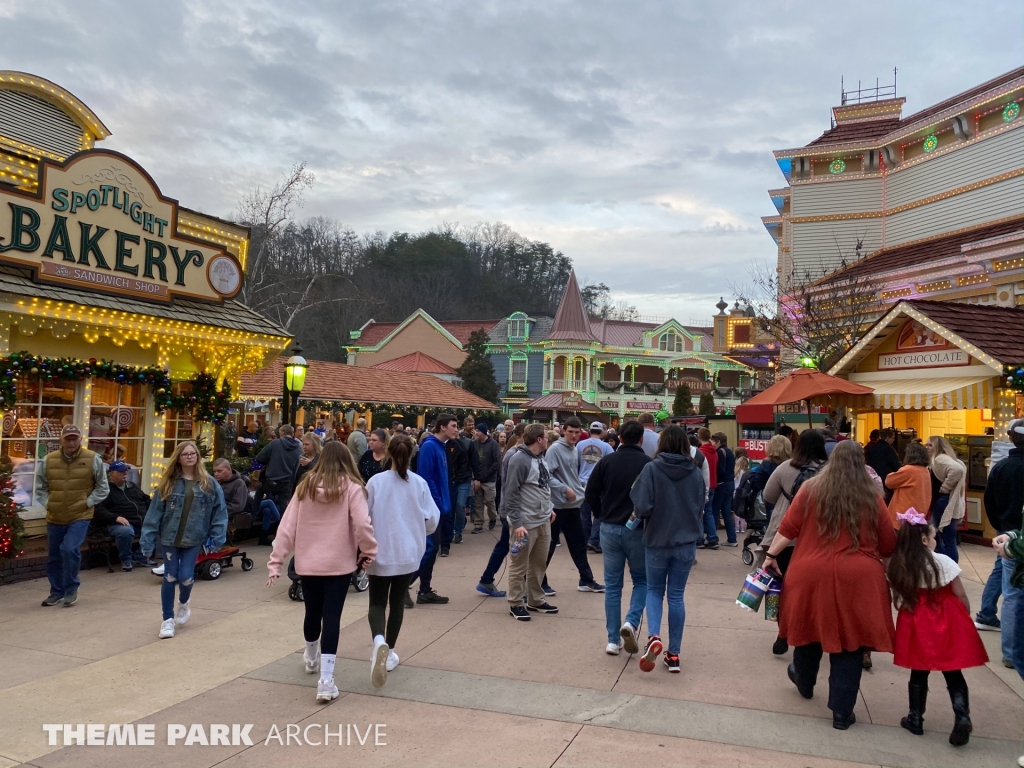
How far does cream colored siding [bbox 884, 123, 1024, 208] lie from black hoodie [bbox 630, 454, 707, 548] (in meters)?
18.1

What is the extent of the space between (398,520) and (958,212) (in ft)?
67.6

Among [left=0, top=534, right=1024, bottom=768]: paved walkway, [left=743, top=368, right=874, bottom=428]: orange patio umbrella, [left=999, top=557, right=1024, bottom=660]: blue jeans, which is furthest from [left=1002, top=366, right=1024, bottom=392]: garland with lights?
[left=999, top=557, right=1024, bottom=660]: blue jeans

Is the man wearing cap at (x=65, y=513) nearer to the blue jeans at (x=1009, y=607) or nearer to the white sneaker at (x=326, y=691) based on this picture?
the white sneaker at (x=326, y=691)

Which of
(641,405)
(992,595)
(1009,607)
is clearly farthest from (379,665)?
(641,405)

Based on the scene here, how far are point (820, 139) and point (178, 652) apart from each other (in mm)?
25536

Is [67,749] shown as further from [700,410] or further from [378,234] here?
[378,234]

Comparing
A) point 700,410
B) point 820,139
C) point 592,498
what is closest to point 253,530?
point 592,498

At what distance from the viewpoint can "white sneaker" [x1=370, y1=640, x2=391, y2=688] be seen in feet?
15.2

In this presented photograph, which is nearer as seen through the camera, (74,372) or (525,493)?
(525,493)

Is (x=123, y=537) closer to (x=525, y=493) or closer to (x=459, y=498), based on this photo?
(x=459, y=498)

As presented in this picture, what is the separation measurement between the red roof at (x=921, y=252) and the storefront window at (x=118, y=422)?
54.4ft

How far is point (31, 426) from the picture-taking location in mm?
9086

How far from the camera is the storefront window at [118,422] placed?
9.87 m

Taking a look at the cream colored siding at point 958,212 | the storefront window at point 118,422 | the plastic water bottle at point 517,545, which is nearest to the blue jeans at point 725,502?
the plastic water bottle at point 517,545
